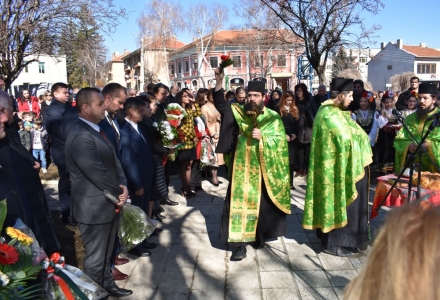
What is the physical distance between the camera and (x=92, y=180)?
134 inches

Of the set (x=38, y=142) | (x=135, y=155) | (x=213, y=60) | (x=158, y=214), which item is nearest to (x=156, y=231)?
(x=158, y=214)

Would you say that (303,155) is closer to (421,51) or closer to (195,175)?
(195,175)

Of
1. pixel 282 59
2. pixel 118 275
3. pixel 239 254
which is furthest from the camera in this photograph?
pixel 282 59

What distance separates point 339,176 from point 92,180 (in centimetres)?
271

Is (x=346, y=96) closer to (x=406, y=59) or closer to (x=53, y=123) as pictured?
(x=53, y=123)

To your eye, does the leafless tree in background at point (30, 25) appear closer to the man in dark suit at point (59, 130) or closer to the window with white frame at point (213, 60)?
the man in dark suit at point (59, 130)

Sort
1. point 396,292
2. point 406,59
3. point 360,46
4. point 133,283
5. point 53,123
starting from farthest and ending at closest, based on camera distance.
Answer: point 406,59 → point 360,46 → point 53,123 → point 133,283 → point 396,292

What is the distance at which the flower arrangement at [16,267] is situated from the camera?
6.54ft

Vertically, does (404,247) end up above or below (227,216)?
above

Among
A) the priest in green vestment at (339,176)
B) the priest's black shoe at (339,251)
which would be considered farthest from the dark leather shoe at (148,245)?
the priest's black shoe at (339,251)

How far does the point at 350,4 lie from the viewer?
38.2 feet

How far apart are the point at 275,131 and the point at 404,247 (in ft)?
12.7

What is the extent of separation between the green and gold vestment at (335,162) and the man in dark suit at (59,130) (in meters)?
3.51

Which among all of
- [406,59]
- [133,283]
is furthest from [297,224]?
[406,59]
